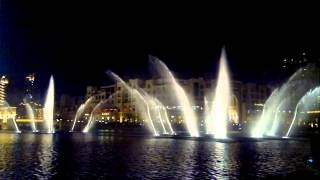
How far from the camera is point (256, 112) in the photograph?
154750 millimetres

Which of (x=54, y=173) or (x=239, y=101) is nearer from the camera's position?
(x=54, y=173)

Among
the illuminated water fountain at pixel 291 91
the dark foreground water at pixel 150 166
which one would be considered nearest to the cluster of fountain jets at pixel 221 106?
the illuminated water fountain at pixel 291 91

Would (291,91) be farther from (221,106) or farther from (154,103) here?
(221,106)

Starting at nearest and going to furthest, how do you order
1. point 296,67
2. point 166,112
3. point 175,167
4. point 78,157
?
point 175,167, point 78,157, point 296,67, point 166,112

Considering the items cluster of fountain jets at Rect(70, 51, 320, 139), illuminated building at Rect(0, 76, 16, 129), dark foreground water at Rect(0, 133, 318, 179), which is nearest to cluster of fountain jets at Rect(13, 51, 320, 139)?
cluster of fountain jets at Rect(70, 51, 320, 139)

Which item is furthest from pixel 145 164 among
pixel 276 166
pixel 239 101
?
pixel 239 101

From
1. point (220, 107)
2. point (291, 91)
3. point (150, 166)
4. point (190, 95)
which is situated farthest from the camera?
point (190, 95)

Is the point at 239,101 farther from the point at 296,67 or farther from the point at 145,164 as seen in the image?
the point at 145,164

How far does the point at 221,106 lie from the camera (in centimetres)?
5828

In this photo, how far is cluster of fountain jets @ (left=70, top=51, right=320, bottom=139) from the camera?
188 ft

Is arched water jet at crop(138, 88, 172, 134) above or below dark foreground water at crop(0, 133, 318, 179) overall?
Answer: above

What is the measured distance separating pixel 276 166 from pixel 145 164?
6.07 m

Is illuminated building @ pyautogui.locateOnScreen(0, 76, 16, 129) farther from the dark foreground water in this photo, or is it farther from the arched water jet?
the dark foreground water

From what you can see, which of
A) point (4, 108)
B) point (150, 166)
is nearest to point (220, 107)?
point (150, 166)
